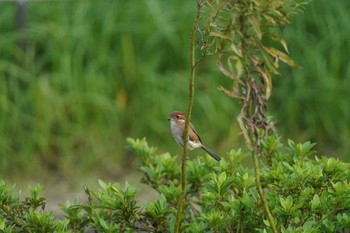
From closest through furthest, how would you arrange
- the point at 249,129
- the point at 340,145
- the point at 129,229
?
the point at 249,129, the point at 129,229, the point at 340,145

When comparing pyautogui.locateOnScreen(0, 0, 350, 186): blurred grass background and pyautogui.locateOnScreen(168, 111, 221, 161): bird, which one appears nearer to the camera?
pyautogui.locateOnScreen(168, 111, 221, 161): bird

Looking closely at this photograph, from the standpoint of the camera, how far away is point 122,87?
310 inches

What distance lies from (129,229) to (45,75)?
4650mm

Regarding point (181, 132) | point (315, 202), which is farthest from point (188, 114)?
point (181, 132)

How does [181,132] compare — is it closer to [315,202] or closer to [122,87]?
[315,202]

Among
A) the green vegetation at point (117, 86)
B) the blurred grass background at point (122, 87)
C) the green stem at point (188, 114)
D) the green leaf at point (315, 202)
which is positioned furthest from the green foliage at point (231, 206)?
the blurred grass background at point (122, 87)

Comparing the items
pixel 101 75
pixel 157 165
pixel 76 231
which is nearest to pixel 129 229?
pixel 76 231

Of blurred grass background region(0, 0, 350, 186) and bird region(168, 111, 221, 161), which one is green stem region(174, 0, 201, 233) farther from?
blurred grass background region(0, 0, 350, 186)

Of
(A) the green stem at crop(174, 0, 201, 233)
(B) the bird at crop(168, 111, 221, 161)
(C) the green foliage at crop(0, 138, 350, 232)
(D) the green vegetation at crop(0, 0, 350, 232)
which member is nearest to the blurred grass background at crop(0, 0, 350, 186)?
(D) the green vegetation at crop(0, 0, 350, 232)

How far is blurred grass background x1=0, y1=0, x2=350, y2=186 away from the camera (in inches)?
297

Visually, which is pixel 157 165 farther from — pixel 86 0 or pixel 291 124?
pixel 86 0

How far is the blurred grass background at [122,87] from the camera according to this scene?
755 cm

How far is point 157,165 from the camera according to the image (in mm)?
3914

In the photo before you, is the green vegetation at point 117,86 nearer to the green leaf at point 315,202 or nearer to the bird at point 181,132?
the bird at point 181,132
